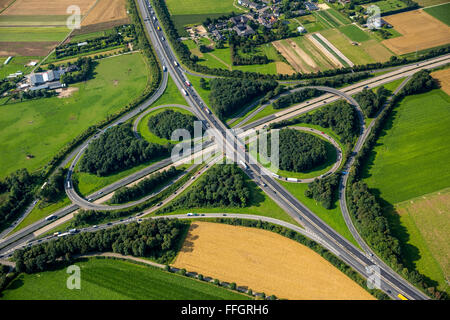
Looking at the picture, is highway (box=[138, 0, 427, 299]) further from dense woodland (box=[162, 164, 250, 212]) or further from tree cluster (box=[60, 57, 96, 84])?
tree cluster (box=[60, 57, 96, 84])

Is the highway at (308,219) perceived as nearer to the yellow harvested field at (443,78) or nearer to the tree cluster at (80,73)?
the tree cluster at (80,73)

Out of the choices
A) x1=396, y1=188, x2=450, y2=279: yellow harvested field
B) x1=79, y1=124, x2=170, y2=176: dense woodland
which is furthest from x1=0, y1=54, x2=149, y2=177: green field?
x1=396, y1=188, x2=450, y2=279: yellow harvested field

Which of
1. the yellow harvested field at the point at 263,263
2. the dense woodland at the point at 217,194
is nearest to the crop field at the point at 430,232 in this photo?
the yellow harvested field at the point at 263,263

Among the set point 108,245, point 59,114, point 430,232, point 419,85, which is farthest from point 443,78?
point 59,114

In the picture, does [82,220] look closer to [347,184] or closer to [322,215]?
[322,215]
